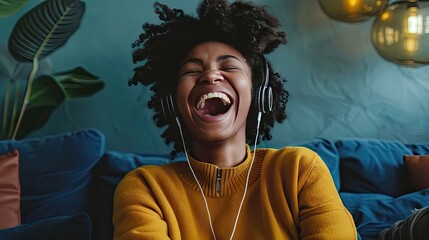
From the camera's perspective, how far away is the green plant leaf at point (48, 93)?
7.10ft

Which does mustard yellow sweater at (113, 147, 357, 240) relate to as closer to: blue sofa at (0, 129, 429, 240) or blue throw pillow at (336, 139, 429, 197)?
blue sofa at (0, 129, 429, 240)

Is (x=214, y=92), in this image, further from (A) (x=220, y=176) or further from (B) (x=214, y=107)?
(A) (x=220, y=176)

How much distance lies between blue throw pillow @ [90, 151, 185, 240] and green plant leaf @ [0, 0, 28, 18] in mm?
598

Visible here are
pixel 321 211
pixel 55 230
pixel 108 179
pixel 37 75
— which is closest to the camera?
pixel 321 211

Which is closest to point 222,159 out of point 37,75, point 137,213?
point 137,213

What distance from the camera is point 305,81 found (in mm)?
2277

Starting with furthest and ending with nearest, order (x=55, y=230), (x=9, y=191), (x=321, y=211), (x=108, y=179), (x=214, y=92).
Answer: (x=108, y=179) → (x=9, y=191) → (x=55, y=230) → (x=214, y=92) → (x=321, y=211)

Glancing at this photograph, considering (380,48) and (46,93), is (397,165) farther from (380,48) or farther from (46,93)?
(46,93)

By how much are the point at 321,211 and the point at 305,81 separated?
3.34ft

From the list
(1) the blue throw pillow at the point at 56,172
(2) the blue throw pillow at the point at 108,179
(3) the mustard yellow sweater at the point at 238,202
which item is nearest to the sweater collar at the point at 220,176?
(3) the mustard yellow sweater at the point at 238,202

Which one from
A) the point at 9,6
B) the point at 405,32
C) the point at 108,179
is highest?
the point at 9,6

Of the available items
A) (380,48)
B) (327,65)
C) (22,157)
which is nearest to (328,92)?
(327,65)

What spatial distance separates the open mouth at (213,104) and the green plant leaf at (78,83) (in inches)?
32.7

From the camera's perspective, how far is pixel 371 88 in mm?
2285
